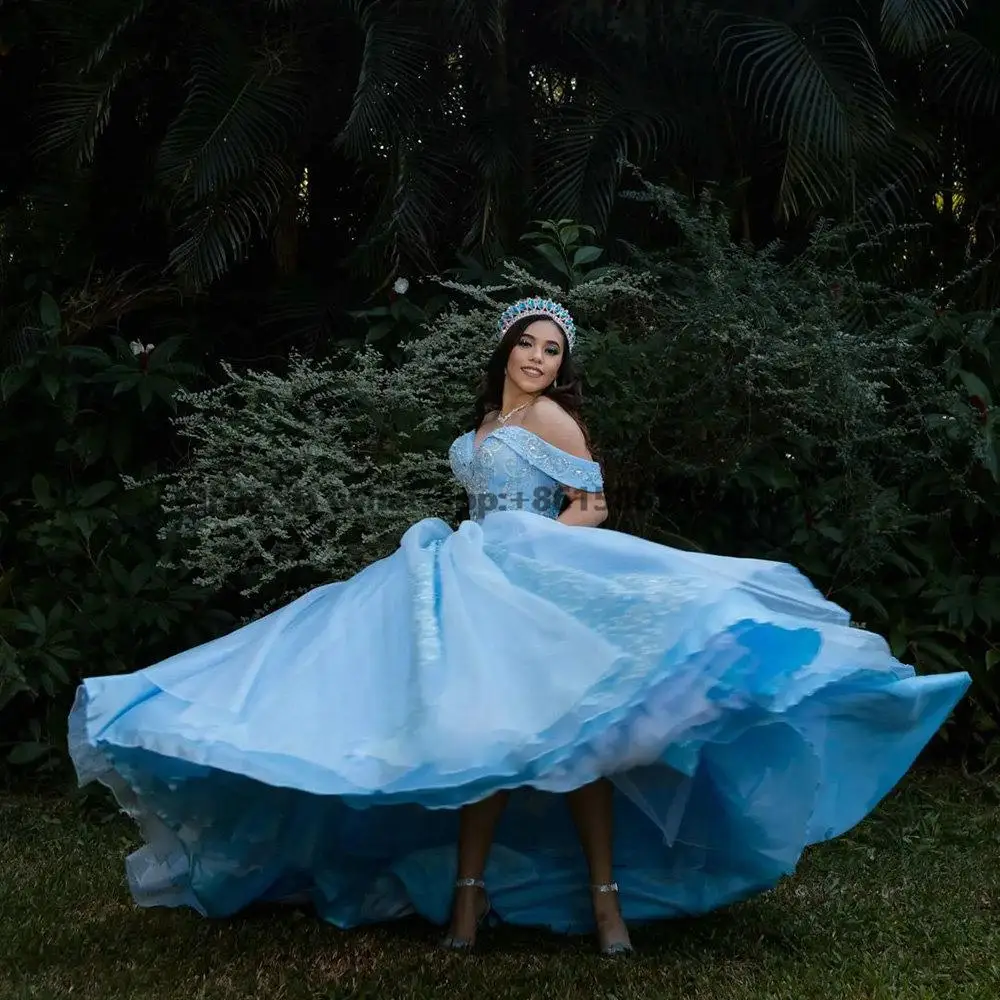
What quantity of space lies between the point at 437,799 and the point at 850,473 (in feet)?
9.37

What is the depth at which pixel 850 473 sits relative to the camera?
17.2ft

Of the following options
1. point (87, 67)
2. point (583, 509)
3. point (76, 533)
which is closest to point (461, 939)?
point (583, 509)

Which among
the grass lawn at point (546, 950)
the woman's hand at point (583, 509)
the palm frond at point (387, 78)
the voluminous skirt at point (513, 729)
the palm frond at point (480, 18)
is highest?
the palm frond at point (480, 18)

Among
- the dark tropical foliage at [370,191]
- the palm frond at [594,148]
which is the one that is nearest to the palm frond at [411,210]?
the dark tropical foliage at [370,191]

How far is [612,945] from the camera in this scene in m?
3.55

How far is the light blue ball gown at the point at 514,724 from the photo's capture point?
296 cm

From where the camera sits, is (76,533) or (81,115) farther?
(81,115)

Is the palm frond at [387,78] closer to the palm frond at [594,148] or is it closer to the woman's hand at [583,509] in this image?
the palm frond at [594,148]

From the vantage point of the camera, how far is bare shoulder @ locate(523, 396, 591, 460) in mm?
4055

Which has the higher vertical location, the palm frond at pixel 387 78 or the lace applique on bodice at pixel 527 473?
the palm frond at pixel 387 78

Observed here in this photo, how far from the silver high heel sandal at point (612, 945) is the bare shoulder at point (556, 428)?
1.23 meters

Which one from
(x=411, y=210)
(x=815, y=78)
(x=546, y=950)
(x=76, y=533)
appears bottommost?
(x=546, y=950)

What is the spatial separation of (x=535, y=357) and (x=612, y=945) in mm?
1682

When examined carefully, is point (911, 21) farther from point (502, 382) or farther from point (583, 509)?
point (583, 509)
